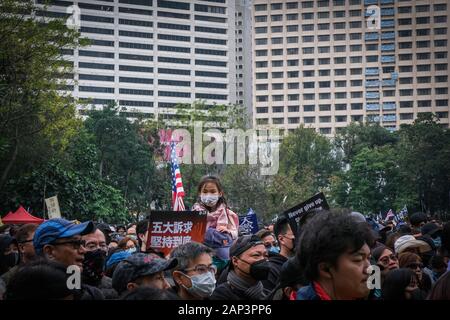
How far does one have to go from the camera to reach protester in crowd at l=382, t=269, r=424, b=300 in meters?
6.02

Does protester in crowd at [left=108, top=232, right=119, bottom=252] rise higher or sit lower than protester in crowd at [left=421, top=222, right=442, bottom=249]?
lower

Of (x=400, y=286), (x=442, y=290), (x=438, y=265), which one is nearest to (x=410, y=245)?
(x=438, y=265)

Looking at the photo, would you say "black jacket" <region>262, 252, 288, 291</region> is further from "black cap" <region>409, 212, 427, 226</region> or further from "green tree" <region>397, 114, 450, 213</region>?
"green tree" <region>397, 114, 450, 213</region>

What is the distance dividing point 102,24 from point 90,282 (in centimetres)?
13088

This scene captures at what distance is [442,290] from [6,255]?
432 centimetres

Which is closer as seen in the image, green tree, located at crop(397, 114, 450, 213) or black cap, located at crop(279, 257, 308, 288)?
black cap, located at crop(279, 257, 308, 288)

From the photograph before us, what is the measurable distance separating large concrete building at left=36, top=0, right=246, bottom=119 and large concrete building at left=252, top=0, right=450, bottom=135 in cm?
931

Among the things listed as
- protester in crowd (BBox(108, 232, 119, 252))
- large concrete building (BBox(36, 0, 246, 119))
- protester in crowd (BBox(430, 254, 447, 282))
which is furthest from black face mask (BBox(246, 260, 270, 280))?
large concrete building (BBox(36, 0, 246, 119))

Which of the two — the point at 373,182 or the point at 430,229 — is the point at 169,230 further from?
the point at 373,182

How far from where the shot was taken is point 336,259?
4004 mm

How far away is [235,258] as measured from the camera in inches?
245

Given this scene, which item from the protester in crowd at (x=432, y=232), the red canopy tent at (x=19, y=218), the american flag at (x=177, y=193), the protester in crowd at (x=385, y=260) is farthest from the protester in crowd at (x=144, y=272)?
the red canopy tent at (x=19, y=218)

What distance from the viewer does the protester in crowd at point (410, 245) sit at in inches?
322
